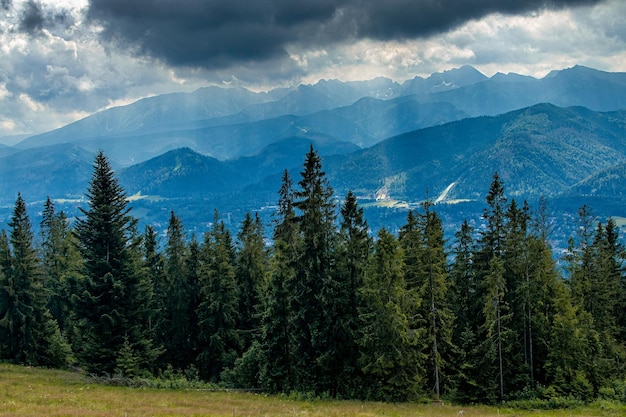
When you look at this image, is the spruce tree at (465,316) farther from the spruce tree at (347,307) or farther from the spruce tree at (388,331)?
the spruce tree at (347,307)

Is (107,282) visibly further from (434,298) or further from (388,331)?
(434,298)

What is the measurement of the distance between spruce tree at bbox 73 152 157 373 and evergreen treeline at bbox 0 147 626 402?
127 millimetres

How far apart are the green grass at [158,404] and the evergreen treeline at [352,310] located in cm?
406

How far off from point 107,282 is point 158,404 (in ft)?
53.9

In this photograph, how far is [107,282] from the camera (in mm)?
40219

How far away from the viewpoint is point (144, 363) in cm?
4375

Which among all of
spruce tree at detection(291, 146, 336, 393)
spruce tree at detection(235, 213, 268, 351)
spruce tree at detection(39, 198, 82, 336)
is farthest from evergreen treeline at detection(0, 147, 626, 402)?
spruce tree at detection(39, 198, 82, 336)

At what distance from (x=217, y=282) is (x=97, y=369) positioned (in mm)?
14512

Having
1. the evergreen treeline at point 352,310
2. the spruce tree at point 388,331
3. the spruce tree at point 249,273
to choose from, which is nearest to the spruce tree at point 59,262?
the evergreen treeline at point 352,310

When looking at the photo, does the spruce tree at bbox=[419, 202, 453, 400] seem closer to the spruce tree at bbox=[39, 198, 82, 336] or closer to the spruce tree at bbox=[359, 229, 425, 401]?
the spruce tree at bbox=[359, 229, 425, 401]

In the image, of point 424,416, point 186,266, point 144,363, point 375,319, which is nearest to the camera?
point 424,416

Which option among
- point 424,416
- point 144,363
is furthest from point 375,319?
point 144,363

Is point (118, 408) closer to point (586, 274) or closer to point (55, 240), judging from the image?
point (586, 274)

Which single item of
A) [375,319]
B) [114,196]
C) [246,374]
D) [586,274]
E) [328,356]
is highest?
[114,196]
